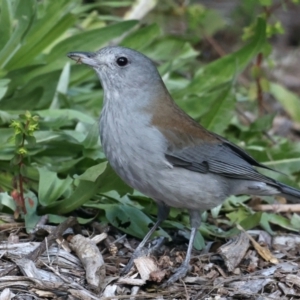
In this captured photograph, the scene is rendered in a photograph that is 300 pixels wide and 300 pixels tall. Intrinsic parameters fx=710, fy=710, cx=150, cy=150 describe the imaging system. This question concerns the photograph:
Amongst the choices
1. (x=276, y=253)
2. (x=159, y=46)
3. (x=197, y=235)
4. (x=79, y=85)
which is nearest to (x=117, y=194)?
(x=197, y=235)

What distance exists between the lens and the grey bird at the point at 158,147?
4.55 meters

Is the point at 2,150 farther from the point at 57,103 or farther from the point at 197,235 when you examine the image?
the point at 197,235

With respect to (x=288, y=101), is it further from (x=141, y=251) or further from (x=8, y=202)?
(x=8, y=202)

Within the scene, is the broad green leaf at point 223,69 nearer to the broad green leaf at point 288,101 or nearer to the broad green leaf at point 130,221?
the broad green leaf at point 288,101

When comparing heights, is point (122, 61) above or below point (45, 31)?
above

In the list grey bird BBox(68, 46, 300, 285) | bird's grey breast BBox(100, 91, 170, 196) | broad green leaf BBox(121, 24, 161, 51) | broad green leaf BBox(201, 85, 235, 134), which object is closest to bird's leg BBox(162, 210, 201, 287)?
grey bird BBox(68, 46, 300, 285)

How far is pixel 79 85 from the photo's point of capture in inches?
267

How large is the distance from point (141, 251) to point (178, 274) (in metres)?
0.35

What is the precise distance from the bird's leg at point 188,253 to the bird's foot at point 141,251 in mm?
266

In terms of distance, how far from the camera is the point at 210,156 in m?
4.93

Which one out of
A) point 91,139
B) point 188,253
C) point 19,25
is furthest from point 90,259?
point 19,25

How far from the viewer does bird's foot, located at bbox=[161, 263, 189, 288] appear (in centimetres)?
444

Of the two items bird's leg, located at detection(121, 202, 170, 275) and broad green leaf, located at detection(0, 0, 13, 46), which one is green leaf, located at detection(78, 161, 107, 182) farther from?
broad green leaf, located at detection(0, 0, 13, 46)

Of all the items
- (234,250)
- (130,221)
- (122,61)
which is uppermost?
(122,61)
